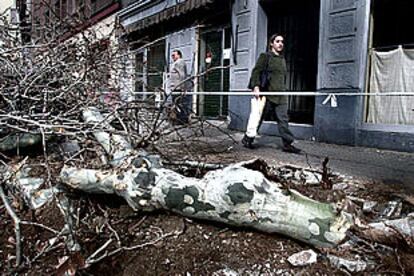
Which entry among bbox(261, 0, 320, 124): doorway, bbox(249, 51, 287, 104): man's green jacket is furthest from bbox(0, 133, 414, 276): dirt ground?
bbox(261, 0, 320, 124): doorway

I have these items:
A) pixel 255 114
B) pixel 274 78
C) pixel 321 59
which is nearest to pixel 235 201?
pixel 255 114

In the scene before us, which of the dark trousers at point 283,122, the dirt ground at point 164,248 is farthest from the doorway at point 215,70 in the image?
the dirt ground at point 164,248

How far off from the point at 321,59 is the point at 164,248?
5677 mm

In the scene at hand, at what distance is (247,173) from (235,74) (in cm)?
704

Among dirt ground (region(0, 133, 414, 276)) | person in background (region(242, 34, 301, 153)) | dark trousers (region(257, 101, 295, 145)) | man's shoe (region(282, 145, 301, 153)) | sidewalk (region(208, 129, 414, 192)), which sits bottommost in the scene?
dirt ground (region(0, 133, 414, 276))

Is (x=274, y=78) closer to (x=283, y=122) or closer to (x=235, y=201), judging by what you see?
(x=283, y=122)

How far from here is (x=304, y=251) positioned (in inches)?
107

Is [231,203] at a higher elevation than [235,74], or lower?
lower

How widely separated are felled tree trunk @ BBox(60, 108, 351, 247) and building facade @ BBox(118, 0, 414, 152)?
2.66m

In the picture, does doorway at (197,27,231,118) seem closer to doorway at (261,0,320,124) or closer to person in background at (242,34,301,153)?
doorway at (261,0,320,124)

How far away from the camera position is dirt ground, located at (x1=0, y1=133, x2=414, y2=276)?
8.43ft

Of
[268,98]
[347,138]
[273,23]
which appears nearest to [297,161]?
[268,98]

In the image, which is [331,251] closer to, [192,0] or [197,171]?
[197,171]

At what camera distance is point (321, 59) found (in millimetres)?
7617
